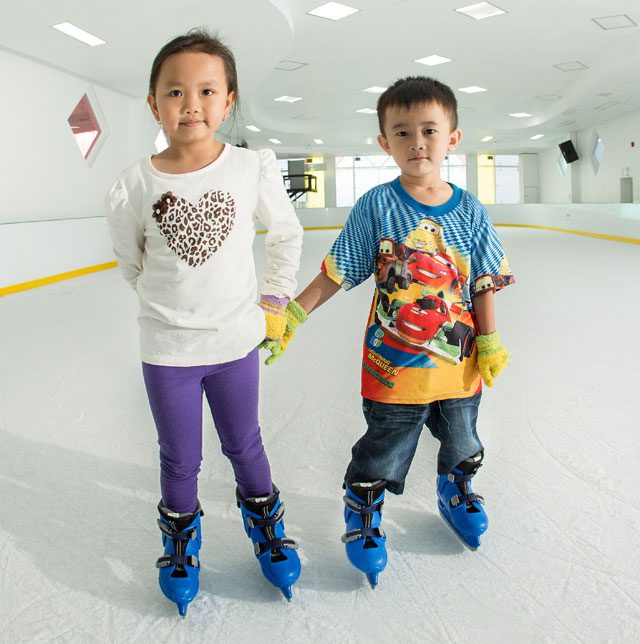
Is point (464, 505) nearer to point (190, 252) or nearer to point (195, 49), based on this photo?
point (190, 252)

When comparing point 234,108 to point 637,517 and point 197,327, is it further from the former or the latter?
point 637,517

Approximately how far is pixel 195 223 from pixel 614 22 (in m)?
8.17

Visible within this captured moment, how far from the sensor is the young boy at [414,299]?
49.2 inches

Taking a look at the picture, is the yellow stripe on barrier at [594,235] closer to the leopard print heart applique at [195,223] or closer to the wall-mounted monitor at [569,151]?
the wall-mounted monitor at [569,151]

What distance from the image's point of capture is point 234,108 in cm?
134

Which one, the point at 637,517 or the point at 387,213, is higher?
the point at 387,213

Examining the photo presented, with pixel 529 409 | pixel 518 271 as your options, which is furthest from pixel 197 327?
pixel 518 271

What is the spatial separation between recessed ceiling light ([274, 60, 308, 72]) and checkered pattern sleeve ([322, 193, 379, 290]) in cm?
859

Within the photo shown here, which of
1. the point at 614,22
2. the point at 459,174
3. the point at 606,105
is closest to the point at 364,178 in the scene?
the point at 459,174

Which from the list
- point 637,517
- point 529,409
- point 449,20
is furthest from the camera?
point 449,20

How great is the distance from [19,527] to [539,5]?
23.8 feet

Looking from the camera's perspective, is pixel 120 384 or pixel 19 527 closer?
pixel 19 527

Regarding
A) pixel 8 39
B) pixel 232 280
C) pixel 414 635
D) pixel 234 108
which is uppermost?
pixel 8 39

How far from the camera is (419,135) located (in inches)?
48.4
